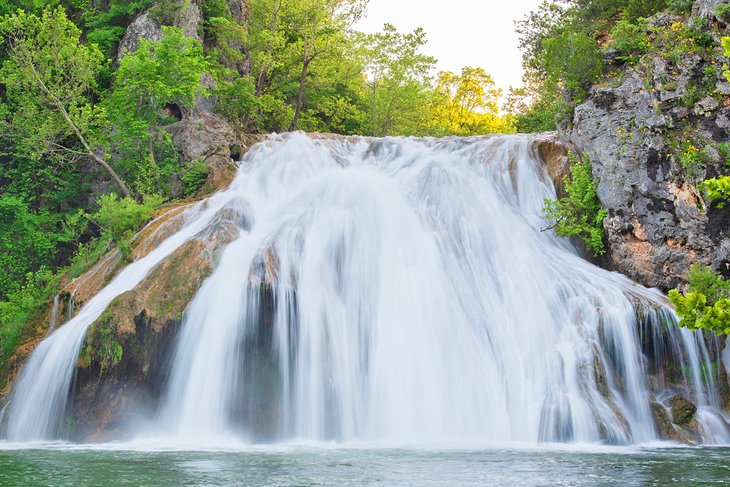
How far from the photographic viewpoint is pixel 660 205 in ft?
45.2

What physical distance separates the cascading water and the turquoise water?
1.57 m

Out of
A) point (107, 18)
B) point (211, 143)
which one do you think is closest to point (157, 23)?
point (107, 18)

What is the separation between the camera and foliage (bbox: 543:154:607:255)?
48.3 ft

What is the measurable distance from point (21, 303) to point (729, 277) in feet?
54.9

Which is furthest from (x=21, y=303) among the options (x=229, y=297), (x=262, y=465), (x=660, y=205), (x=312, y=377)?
(x=660, y=205)

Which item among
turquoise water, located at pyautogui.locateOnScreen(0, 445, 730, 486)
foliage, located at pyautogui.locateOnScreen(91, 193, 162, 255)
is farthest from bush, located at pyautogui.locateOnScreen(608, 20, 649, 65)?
foliage, located at pyautogui.locateOnScreen(91, 193, 162, 255)

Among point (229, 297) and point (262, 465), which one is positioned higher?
point (229, 297)

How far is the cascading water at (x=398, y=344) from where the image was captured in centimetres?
1082

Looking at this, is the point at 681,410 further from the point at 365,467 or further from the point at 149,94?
the point at 149,94

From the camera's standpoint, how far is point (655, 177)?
1391 centimetres

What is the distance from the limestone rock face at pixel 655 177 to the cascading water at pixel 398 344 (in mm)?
945

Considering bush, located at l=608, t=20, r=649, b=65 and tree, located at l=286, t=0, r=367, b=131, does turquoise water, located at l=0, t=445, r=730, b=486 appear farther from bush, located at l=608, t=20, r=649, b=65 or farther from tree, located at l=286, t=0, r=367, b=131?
tree, located at l=286, t=0, r=367, b=131

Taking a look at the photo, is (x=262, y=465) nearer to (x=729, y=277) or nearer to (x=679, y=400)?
(x=679, y=400)

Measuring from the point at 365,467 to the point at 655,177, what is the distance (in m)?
9.83
